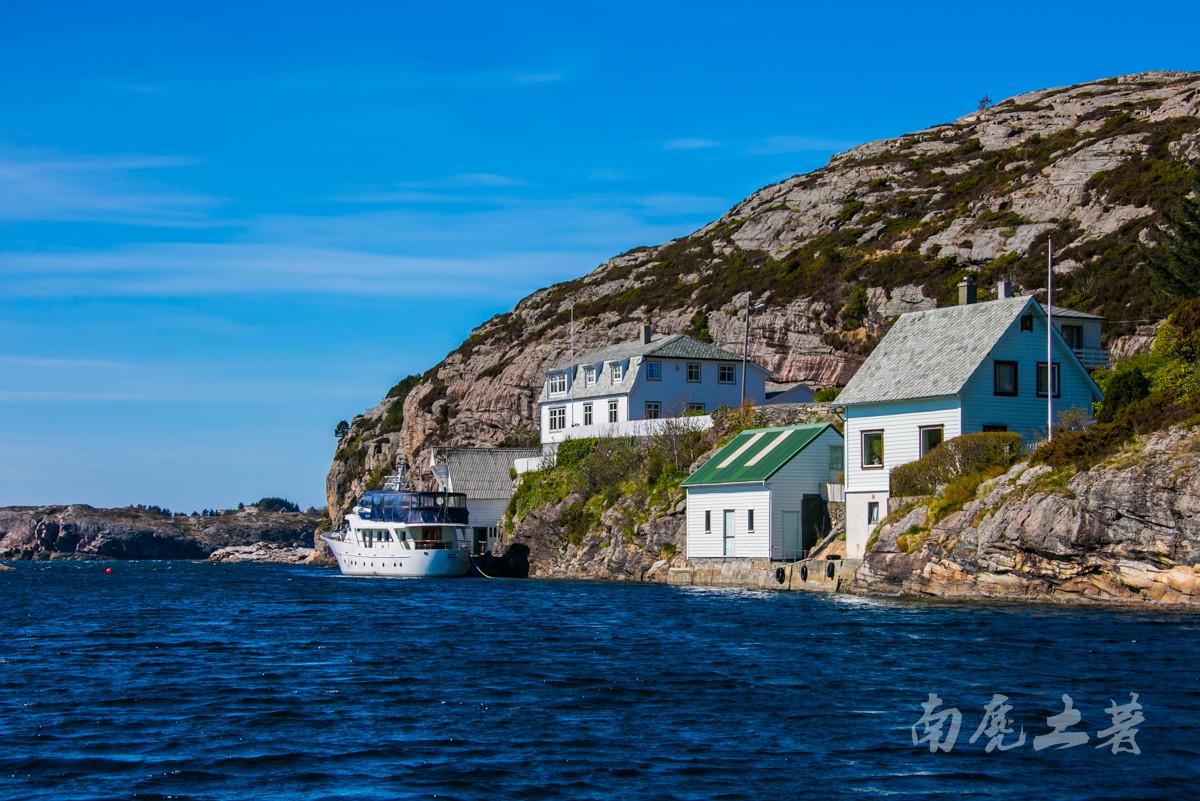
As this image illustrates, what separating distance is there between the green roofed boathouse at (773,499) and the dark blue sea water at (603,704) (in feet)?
46.0

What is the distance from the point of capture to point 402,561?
274 feet

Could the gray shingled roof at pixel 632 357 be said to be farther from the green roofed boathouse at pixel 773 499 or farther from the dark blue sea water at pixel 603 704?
the dark blue sea water at pixel 603 704

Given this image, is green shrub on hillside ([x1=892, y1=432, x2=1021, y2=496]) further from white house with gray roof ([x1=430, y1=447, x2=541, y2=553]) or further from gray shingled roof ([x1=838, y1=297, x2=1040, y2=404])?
white house with gray roof ([x1=430, y1=447, x2=541, y2=553])

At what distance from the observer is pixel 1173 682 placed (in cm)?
2378

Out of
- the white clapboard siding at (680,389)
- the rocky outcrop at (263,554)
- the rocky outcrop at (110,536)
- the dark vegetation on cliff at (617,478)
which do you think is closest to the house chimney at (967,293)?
the dark vegetation on cliff at (617,478)

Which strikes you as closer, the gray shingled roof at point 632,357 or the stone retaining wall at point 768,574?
the stone retaining wall at point 768,574

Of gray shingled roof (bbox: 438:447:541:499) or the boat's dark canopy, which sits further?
gray shingled roof (bbox: 438:447:541:499)

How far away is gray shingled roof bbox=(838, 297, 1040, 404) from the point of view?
2041 inches

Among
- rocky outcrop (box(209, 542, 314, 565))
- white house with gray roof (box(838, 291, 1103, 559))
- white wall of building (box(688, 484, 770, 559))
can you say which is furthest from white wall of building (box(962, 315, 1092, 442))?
rocky outcrop (box(209, 542, 314, 565))

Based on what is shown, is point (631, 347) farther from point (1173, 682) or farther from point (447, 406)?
point (1173, 682)

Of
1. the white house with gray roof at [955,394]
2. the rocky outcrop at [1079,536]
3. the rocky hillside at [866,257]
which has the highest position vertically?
the rocky hillside at [866,257]

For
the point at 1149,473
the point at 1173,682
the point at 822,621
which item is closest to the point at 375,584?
the point at 822,621

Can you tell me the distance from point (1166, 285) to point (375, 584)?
150 feet

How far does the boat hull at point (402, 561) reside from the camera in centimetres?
8112
